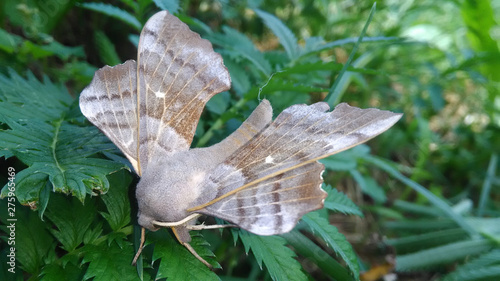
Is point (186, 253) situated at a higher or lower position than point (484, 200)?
lower

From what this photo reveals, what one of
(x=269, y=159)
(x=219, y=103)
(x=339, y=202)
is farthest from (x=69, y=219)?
(x=339, y=202)

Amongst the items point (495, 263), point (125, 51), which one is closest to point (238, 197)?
point (495, 263)

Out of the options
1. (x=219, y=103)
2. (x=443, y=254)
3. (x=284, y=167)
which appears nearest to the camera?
(x=284, y=167)

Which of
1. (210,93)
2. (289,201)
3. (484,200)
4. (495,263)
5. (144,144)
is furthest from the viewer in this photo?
(484,200)

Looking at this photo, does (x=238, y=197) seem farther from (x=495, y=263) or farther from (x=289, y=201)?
(x=495, y=263)

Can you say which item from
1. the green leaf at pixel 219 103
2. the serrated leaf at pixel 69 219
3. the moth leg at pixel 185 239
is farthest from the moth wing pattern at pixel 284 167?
the green leaf at pixel 219 103

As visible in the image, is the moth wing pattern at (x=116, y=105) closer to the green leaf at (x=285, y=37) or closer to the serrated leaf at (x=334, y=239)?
the serrated leaf at (x=334, y=239)

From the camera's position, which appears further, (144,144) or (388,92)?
(388,92)

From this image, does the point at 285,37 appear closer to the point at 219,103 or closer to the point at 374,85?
the point at 219,103
